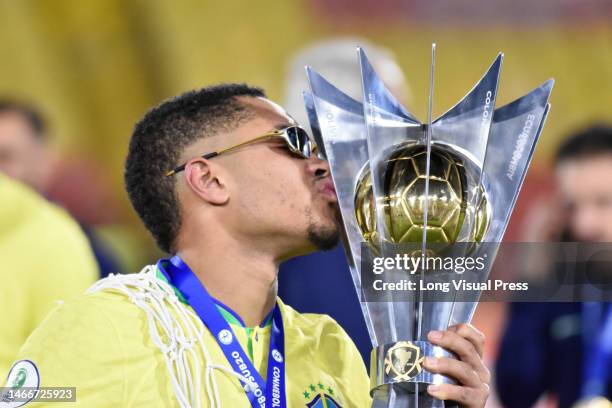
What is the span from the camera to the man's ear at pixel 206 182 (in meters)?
2.58

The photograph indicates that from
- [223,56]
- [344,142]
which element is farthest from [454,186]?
[223,56]

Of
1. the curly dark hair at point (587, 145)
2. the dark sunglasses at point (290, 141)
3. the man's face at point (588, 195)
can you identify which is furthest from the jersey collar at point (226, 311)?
the curly dark hair at point (587, 145)

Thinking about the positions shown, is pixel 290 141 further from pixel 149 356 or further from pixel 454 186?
pixel 149 356

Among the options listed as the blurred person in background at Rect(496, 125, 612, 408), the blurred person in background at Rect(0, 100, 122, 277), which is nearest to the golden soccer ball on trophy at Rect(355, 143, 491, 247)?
the blurred person in background at Rect(496, 125, 612, 408)

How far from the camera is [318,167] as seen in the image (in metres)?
2.59

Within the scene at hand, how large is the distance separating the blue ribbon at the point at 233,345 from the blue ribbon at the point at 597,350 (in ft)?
5.08

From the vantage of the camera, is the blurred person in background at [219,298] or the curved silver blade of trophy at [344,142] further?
the curved silver blade of trophy at [344,142]

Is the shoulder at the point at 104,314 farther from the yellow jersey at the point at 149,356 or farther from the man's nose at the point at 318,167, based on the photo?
the man's nose at the point at 318,167

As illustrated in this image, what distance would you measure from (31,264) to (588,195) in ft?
5.98

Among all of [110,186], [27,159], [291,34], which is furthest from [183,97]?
[291,34]

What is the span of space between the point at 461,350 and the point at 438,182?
1.07 feet

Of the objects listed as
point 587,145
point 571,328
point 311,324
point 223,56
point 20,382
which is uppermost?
point 223,56

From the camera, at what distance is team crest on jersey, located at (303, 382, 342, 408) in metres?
2.40

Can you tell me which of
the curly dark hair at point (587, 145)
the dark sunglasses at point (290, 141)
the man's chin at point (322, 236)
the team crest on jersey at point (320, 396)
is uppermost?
the curly dark hair at point (587, 145)
